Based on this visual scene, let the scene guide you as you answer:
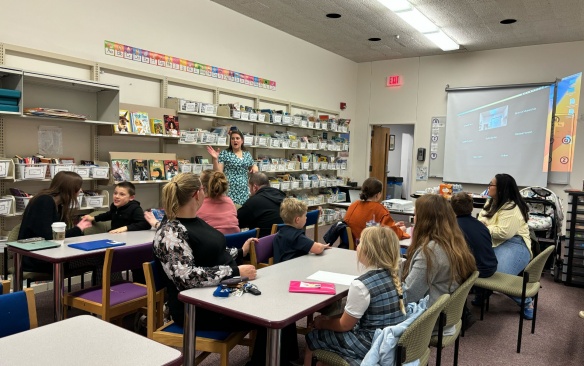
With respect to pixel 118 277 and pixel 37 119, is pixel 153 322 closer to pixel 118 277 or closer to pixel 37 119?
pixel 118 277

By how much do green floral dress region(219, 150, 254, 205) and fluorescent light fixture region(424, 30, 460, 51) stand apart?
3738 millimetres

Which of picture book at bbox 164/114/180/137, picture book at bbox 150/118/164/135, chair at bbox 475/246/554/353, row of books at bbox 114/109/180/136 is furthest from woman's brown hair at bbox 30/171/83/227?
chair at bbox 475/246/554/353

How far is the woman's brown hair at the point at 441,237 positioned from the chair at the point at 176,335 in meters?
1.07

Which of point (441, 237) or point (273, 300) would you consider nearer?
point (273, 300)

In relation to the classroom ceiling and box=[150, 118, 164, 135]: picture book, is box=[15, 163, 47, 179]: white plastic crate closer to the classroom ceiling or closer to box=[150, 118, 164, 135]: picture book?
box=[150, 118, 164, 135]: picture book

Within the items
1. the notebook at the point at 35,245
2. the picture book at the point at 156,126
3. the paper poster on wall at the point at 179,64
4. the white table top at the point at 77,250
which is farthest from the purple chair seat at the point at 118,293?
the paper poster on wall at the point at 179,64

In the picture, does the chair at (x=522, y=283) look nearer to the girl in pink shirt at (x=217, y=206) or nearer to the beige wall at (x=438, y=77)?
the girl in pink shirt at (x=217, y=206)

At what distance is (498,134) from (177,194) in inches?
281

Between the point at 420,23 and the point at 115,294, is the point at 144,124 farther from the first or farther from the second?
the point at 420,23

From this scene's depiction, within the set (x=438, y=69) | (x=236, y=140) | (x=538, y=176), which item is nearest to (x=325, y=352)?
(x=236, y=140)

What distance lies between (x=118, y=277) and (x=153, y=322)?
1688 mm

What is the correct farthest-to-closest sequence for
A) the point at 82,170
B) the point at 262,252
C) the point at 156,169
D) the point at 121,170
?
the point at 156,169, the point at 121,170, the point at 82,170, the point at 262,252

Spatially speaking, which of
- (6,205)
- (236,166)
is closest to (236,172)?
(236,166)

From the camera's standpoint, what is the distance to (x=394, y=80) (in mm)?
8789
